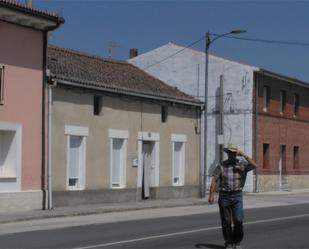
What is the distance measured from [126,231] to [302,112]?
2897cm

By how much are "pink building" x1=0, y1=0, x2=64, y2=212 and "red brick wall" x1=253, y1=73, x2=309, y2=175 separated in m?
17.4

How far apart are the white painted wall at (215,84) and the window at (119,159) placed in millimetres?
10974

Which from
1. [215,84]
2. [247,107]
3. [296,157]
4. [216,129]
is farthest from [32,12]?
[296,157]

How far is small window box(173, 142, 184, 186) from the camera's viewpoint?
29852mm

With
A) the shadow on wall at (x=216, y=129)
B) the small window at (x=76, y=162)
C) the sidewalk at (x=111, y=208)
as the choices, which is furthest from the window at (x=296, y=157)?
the small window at (x=76, y=162)

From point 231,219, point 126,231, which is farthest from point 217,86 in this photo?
point 231,219

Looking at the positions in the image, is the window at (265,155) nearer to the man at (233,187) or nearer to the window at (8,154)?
the window at (8,154)

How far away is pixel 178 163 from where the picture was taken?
3008 cm

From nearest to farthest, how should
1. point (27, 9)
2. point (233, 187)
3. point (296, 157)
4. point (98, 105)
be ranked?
point (233, 187) < point (27, 9) < point (98, 105) < point (296, 157)

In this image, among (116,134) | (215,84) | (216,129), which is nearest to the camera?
(116,134)

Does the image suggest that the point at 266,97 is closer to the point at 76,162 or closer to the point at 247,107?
the point at 247,107

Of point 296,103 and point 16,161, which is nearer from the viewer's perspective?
point 16,161

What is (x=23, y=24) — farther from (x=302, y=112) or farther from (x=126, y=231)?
(x=302, y=112)

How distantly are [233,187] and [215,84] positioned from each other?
90.1 ft
